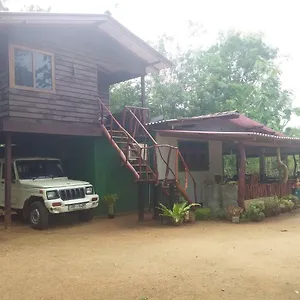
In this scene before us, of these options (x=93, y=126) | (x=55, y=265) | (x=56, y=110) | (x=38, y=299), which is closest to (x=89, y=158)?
(x=93, y=126)

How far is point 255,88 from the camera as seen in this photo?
24.1m

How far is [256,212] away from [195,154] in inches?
162

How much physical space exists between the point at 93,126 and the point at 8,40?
3467mm

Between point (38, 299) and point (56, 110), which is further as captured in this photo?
point (56, 110)

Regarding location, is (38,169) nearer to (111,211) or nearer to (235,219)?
(111,211)

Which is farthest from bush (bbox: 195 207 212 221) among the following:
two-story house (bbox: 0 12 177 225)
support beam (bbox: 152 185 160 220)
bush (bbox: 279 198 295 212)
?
bush (bbox: 279 198 295 212)

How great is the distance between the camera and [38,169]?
36.8ft

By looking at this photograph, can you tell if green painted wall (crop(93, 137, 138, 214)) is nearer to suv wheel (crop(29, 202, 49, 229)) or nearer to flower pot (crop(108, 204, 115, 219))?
flower pot (crop(108, 204, 115, 219))

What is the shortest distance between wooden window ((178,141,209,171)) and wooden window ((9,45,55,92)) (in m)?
5.37

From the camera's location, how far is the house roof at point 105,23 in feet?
30.5

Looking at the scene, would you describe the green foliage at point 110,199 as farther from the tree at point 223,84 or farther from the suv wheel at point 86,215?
the tree at point 223,84

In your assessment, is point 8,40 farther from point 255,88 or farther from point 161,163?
point 255,88

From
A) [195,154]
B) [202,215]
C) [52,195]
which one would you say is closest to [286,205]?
[202,215]

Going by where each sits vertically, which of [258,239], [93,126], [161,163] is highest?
[93,126]
